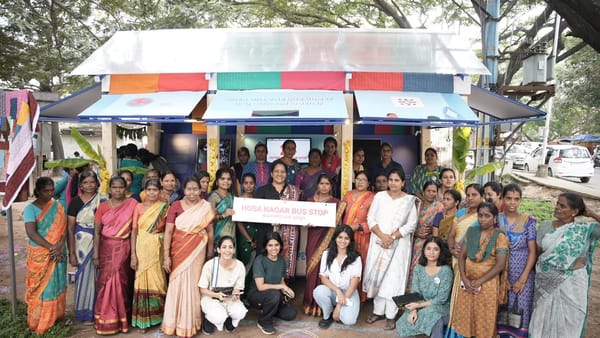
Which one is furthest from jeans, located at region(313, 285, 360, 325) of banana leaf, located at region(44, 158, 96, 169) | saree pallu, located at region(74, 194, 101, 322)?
banana leaf, located at region(44, 158, 96, 169)

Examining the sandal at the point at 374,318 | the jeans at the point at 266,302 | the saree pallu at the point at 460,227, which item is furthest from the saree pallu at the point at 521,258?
the jeans at the point at 266,302

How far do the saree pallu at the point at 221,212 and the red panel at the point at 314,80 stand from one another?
1.73 metres

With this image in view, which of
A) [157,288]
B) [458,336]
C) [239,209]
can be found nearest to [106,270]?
[157,288]

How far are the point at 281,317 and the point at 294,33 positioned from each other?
362cm

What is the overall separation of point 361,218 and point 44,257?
3.17m

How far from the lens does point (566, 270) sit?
3334 millimetres

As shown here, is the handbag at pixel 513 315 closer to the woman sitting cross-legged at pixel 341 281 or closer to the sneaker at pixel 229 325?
the woman sitting cross-legged at pixel 341 281

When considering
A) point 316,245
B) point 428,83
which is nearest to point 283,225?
point 316,245

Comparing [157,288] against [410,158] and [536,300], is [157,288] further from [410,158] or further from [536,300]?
[410,158]

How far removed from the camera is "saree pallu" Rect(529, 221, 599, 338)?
3285 millimetres

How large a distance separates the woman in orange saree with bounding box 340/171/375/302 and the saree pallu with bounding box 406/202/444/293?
49 cm

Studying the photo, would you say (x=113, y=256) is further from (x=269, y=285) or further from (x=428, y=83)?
(x=428, y=83)

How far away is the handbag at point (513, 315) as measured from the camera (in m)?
3.51

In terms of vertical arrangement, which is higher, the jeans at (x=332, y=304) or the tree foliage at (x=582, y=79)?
the tree foliage at (x=582, y=79)
